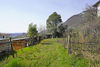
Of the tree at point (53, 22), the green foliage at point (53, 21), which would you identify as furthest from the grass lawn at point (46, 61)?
the green foliage at point (53, 21)

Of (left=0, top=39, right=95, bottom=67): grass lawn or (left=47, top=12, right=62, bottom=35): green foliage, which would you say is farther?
(left=47, top=12, right=62, bottom=35): green foliage

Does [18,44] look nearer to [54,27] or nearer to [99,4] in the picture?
[99,4]

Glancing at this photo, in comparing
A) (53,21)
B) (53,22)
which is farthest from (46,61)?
(53,21)

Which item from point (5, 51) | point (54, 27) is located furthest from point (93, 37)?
point (54, 27)

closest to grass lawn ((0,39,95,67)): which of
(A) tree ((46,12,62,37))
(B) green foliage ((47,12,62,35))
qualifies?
(A) tree ((46,12,62,37))

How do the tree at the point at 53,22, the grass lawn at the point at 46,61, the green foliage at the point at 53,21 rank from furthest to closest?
the green foliage at the point at 53,21 → the tree at the point at 53,22 → the grass lawn at the point at 46,61

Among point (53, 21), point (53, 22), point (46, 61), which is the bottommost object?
point (46, 61)

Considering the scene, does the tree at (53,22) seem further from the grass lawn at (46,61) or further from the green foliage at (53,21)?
the grass lawn at (46,61)

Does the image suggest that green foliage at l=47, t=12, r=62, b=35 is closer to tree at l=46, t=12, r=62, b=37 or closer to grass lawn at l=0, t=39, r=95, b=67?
tree at l=46, t=12, r=62, b=37

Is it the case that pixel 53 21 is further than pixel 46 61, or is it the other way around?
pixel 53 21

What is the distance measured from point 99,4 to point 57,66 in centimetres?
1610

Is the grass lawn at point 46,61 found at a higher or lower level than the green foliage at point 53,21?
lower

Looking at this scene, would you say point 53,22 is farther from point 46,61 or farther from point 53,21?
point 46,61

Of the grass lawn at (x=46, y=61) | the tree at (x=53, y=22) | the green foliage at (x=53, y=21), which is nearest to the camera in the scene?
the grass lawn at (x=46, y=61)
